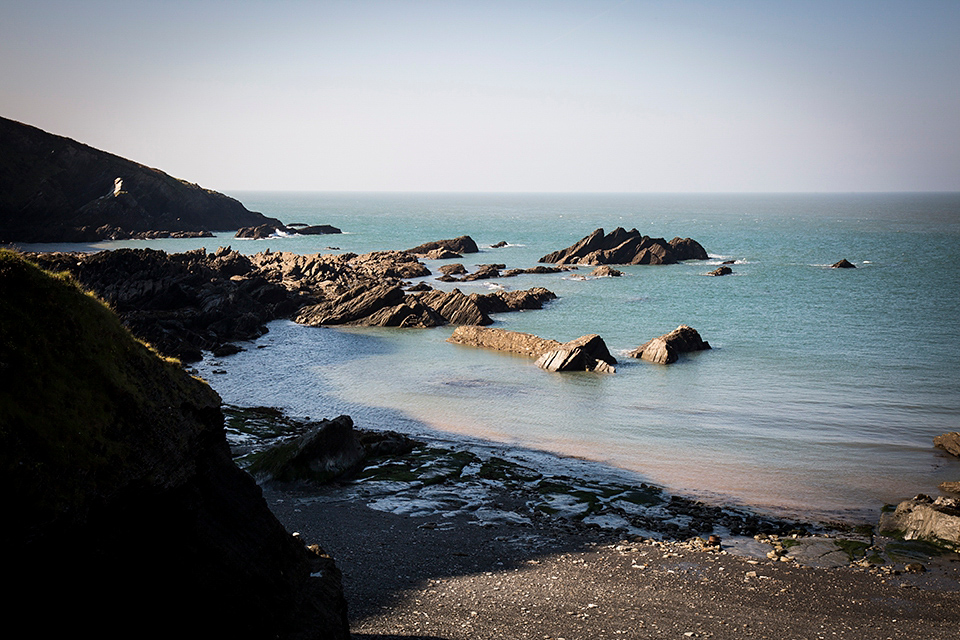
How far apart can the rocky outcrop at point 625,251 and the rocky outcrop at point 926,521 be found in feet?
270

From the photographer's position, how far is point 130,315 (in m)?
47.0

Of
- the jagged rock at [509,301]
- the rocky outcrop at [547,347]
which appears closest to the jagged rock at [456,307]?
the jagged rock at [509,301]

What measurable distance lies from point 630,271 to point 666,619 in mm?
84243

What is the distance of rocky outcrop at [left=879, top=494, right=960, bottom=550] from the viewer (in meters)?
18.8

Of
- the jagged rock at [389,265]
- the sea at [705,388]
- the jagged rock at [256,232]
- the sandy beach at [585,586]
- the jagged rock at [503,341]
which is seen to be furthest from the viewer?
the jagged rock at [256,232]

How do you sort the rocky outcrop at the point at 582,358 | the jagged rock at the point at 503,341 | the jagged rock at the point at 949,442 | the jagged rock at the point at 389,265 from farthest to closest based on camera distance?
the jagged rock at the point at 389,265, the jagged rock at the point at 503,341, the rocky outcrop at the point at 582,358, the jagged rock at the point at 949,442

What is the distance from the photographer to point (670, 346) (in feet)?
148

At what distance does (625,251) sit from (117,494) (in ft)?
331

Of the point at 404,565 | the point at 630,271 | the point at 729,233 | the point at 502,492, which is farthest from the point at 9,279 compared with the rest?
the point at 729,233

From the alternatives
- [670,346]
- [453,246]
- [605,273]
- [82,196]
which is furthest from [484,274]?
[82,196]

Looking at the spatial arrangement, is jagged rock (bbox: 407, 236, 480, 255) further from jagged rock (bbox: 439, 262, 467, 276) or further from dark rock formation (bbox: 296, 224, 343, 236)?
dark rock formation (bbox: 296, 224, 343, 236)

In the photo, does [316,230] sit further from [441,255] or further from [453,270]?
[453,270]

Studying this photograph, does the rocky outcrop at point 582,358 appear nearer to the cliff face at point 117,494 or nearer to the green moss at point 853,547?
the green moss at point 853,547

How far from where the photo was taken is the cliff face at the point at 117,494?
7945 mm
